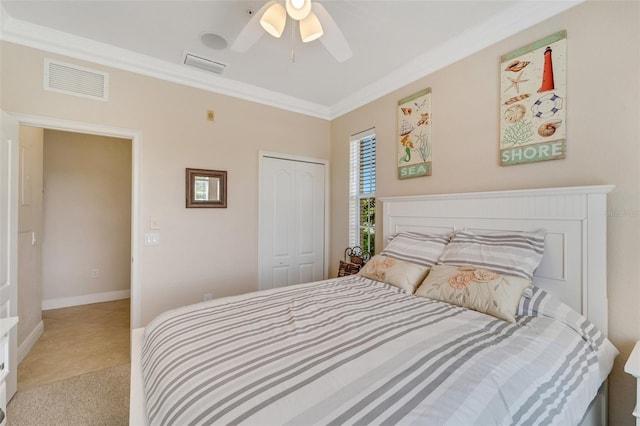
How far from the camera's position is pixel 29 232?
109 inches

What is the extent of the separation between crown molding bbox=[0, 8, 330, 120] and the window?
98 cm

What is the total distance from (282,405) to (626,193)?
2049mm

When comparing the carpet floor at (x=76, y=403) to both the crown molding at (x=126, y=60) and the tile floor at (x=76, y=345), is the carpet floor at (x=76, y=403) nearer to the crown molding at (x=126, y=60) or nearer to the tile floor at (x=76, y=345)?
the tile floor at (x=76, y=345)

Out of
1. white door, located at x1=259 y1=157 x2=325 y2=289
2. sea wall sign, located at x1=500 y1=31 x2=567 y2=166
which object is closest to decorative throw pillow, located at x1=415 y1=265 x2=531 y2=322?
sea wall sign, located at x1=500 y1=31 x2=567 y2=166

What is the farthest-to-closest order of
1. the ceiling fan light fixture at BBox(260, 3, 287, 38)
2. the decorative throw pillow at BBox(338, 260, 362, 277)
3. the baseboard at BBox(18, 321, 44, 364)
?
the decorative throw pillow at BBox(338, 260, 362, 277) < the baseboard at BBox(18, 321, 44, 364) < the ceiling fan light fixture at BBox(260, 3, 287, 38)

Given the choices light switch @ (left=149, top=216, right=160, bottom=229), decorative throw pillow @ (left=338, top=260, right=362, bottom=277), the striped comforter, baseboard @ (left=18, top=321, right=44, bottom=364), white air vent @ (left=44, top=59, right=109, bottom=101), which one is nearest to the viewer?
the striped comforter

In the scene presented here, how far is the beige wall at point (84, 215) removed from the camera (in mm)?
3824

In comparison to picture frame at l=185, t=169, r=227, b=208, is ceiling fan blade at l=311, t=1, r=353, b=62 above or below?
above

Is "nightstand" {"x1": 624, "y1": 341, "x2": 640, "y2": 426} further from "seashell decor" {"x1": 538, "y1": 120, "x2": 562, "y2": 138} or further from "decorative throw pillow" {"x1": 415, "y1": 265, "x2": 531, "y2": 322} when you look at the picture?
"seashell decor" {"x1": 538, "y1": 120, "x2": 562, "y2": 138}

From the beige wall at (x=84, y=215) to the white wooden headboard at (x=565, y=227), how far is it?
4.88 metres

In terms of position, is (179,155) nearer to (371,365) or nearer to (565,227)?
(371,365)

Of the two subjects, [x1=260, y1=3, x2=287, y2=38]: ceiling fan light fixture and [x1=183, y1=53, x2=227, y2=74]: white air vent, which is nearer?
[x1=260, y1=3, x2=287, y2=38]: ceiling fan light fixture

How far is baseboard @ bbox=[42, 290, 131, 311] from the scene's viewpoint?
12.3 feet

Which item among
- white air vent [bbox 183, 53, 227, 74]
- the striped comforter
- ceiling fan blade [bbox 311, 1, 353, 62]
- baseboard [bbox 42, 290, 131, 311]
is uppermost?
white air vent [bbox 183, 53, 227, 74]
